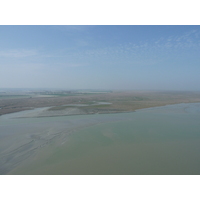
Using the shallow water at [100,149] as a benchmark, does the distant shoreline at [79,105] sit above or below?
above

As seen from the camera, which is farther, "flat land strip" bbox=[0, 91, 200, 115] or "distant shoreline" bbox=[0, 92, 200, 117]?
"flat land strip" bbox=[0, 91, 200, 115]

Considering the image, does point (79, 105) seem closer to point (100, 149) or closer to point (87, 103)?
point (87, 103)

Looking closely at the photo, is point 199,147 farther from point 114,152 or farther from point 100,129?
point 100,129

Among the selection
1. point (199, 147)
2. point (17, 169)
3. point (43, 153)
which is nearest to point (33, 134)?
point (43, 153)

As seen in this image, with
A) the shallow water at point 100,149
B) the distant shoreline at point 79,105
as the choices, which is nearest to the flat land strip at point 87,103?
the distant shoreline at point 79,105

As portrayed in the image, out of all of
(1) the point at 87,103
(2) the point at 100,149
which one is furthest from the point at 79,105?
(2) the point at 100,149

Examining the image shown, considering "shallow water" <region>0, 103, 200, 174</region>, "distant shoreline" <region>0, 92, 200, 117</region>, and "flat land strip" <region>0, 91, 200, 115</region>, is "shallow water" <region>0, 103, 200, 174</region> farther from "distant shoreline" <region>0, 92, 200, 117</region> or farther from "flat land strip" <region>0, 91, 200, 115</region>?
"flat land strip" <region>0, 91, 200, 115</region>

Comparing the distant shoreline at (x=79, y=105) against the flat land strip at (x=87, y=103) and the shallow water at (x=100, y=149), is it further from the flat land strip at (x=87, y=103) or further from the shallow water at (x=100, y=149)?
the shallow water at (x=100, y=149)

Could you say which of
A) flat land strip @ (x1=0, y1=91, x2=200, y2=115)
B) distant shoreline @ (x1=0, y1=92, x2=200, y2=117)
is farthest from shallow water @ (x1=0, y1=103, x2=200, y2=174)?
flat land strip @ (x1=0, y1=91, x2=200, y2=115)
